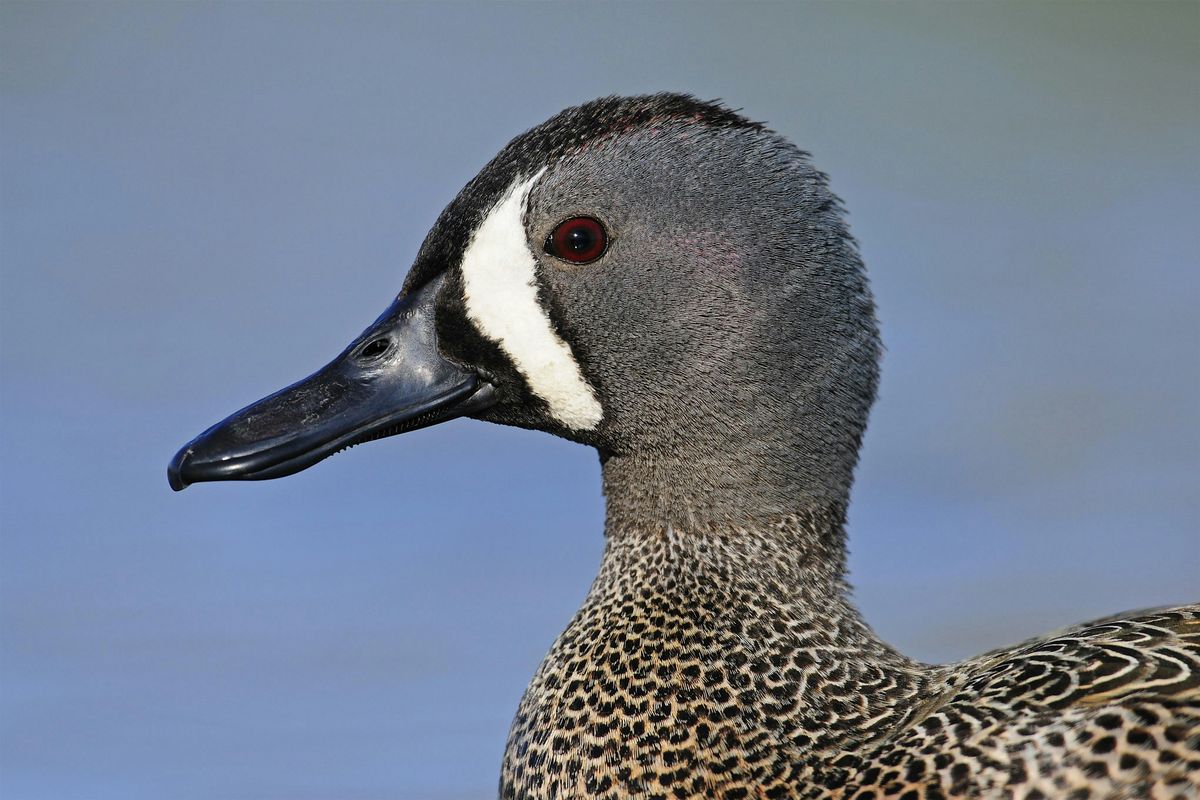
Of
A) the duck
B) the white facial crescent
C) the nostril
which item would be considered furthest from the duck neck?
the nostril

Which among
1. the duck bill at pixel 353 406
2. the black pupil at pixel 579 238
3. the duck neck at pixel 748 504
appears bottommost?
the duck neck at pixel 748 504

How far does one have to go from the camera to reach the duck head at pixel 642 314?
11.1ft

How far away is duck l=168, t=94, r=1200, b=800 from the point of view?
327 cm

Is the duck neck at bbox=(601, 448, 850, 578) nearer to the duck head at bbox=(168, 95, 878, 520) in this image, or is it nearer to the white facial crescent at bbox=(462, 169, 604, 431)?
the duck head at bbox=(168, 95, 878, 520)

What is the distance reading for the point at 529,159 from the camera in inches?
134

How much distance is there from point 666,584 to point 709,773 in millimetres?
430

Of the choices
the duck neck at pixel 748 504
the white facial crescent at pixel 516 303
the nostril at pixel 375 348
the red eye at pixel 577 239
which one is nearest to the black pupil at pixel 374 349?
the nostril at pixel 375 348

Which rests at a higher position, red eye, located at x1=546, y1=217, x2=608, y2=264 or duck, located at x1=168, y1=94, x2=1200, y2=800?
red eye, located at x1=546, y1=217, x2=608, y2=264

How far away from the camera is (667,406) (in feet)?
11.2

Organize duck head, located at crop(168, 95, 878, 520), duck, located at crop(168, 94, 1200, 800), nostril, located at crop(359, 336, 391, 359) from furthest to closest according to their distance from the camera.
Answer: nostril, located at crop(359, 336, 391, 359), duck head, located at crop(168, 95, 878, 520), duck, located at crop(168, 94, 1200, 800)

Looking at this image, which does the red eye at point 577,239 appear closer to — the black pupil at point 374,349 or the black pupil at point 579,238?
the black pupil at point 579,238

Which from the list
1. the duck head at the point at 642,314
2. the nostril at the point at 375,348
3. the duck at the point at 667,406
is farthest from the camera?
the nostril at the point at 375,348

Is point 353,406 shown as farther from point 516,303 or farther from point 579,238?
point 579,238

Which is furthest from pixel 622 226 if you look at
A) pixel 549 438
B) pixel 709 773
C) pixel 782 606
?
pixel 549 438
